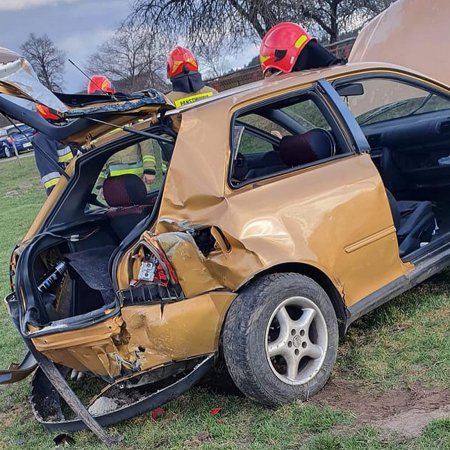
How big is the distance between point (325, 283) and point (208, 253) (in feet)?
2.37

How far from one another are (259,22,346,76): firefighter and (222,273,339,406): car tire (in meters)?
2.38

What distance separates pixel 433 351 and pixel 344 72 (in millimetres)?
1732

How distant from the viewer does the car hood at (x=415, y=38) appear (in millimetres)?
8648

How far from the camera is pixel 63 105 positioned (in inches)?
122

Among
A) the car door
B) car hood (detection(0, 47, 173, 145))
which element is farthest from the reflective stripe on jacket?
car hood (detection(0, 47, 173, 145))

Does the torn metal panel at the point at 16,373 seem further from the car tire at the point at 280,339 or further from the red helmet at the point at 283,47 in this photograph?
the red helmet at the point at 283,47

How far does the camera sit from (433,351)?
11.7ft

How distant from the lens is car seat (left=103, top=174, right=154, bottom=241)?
13.4ft

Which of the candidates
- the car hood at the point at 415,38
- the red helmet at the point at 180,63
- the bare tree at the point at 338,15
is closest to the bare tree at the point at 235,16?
the bare tree at the point at 338,15

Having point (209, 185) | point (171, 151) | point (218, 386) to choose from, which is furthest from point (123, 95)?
point (218, 386)

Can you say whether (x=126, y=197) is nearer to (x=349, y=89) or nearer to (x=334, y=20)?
(x=349, y=89)

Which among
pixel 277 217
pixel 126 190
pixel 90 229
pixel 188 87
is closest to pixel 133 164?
pixel 126 190

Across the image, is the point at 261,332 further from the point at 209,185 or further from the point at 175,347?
the point at 209,185

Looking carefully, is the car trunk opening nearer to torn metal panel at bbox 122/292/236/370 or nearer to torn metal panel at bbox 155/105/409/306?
torn metal panel at bbox 155/105/409/306
